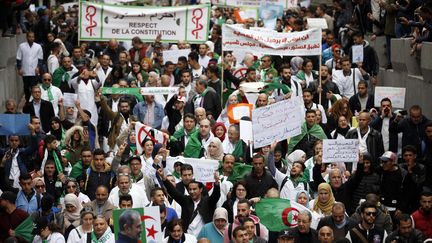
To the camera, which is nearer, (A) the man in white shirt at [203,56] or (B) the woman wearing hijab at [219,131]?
(B) the woman wearing hijab at [219,131]

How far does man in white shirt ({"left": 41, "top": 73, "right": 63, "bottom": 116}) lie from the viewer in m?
25.8

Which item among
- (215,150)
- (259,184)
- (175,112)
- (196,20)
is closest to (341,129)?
(215,150)

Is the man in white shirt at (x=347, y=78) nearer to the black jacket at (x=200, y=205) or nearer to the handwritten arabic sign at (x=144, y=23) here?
the handwritten arabic sign at (x=144, y=23)

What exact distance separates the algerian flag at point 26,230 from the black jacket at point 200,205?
1.69 m

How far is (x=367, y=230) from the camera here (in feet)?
61.3

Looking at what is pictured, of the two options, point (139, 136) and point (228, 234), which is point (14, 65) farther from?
point (228, 234)

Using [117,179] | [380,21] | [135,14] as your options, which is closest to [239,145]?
[117,179]

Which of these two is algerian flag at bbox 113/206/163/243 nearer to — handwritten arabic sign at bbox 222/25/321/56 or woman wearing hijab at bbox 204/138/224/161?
woman wearing hijab at bbox 204/138/224/161

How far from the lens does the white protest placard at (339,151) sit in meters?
20.6

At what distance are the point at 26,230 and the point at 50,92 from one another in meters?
7.12

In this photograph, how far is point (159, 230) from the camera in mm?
17719

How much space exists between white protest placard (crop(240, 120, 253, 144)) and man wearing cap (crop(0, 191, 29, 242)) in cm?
379

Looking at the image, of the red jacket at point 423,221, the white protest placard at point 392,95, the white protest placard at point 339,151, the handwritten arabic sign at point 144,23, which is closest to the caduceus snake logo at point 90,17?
the handwritten arabic sign at point 144,23

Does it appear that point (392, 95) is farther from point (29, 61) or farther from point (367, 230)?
point (29, 61)
